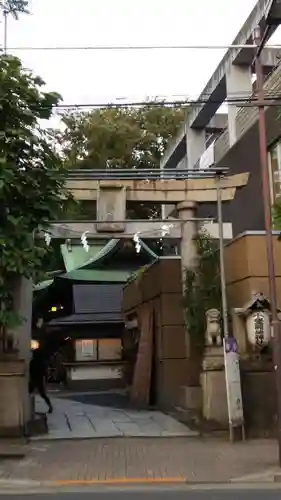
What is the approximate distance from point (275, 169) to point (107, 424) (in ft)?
28.1

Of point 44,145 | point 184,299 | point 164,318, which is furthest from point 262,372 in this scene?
point 44,145

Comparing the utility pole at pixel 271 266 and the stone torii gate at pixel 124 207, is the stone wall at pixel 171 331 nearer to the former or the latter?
the stone torii gate at pixel 124 207

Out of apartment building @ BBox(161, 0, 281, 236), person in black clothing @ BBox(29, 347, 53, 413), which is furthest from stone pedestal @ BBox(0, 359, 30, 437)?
apartment building @ BBox(161, 0, 281, 236)

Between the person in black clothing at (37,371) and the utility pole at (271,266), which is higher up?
the utility pole at (271,266)

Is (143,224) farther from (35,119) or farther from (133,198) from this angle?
(35,119)

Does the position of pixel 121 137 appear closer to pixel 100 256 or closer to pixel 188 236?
pixel 100 256

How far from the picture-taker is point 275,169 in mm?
18422

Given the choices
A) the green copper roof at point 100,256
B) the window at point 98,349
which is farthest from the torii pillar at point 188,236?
the window at point 98,349

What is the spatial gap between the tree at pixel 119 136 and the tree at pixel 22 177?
1924 cm

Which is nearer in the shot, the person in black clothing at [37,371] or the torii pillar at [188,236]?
the torii pillar at [188,236]

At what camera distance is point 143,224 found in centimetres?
1488

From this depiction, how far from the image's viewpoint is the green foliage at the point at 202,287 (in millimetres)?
14125

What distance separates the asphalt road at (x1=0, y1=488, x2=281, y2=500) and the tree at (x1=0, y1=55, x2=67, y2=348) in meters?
3.62

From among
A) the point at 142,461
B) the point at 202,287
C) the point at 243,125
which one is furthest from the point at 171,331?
the point at 243,125
